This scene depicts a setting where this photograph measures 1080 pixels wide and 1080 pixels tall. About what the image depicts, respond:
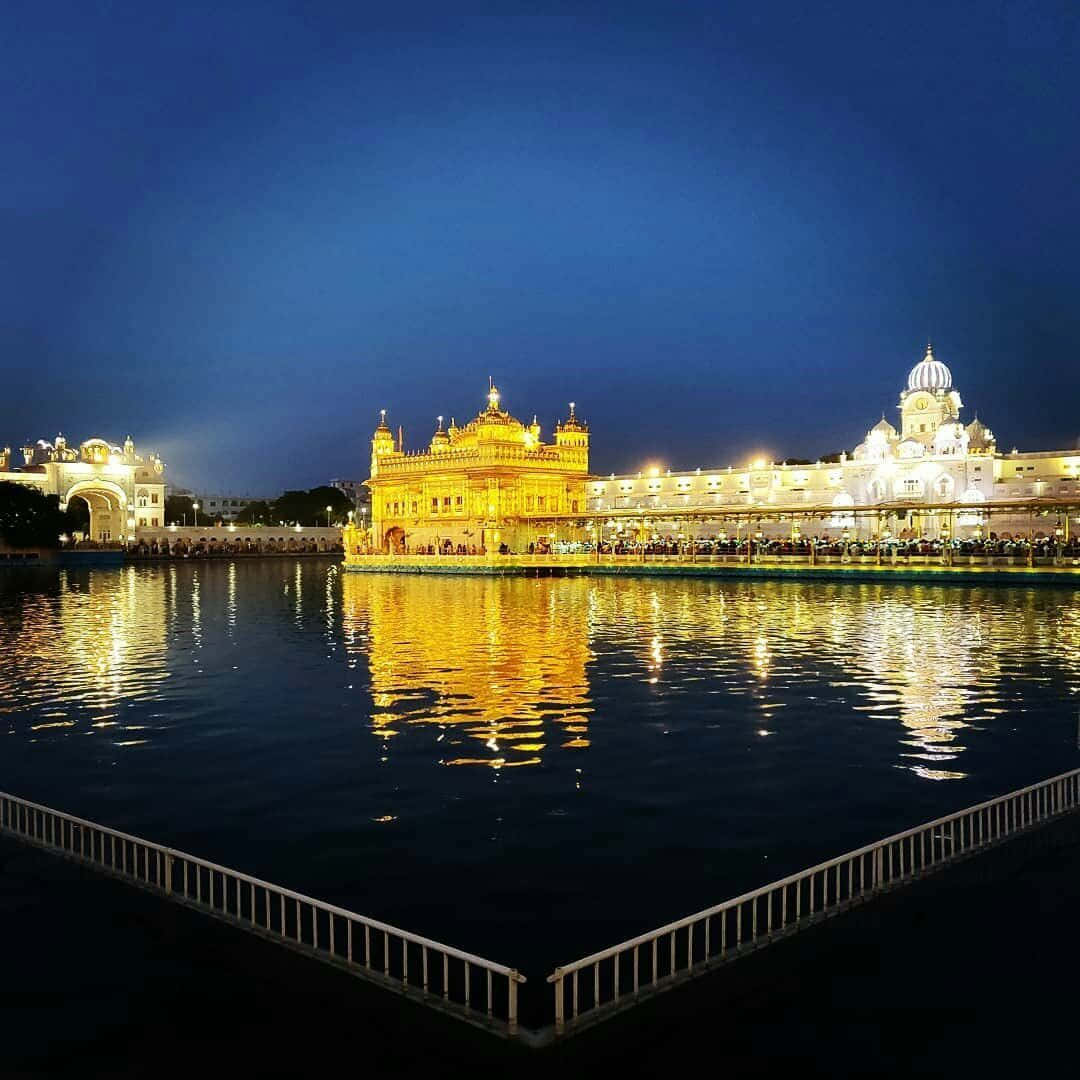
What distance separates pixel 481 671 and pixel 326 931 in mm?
12203

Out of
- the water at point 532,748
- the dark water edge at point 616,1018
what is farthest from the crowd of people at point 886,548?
the dark water edge at point 616,1018

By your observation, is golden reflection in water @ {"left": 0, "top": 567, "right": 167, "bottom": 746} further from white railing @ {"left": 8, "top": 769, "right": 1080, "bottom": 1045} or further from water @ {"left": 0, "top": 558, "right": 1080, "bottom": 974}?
white railing @ {"left": 8, "top": 769, "right": 1080, "bottom": 1045}

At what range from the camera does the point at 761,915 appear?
24.8ft

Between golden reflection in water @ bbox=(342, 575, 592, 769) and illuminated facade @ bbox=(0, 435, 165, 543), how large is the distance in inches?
2882

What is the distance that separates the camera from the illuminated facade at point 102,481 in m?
100

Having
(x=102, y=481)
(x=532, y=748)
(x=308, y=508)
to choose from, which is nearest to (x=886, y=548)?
(x=532, y=748)

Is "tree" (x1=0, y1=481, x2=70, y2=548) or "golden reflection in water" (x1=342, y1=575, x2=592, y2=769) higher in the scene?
"tree" (x1=0, y1=481, x2=70, y2=548)

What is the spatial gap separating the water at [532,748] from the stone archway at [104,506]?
81.1 meters

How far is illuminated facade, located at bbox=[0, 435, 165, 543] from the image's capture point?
330 feet

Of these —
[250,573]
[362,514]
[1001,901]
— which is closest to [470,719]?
[1001,901]

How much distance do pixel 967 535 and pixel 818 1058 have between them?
74.2m

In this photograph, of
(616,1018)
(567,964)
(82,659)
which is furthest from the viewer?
(82,659)

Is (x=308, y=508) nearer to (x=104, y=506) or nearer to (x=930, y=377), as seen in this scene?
(x=104, y=506)

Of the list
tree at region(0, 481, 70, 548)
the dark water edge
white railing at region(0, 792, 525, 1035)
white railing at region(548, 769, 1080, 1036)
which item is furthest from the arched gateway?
white railing at region(548, 769, 1080, 1036)
